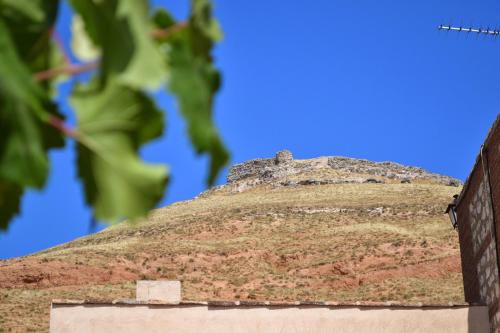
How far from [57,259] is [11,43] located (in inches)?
2029

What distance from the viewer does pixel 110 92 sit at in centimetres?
116

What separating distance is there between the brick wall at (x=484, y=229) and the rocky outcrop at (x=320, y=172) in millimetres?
72152

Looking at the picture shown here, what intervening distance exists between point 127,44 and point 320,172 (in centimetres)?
9661

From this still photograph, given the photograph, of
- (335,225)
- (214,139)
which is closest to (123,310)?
(214,139)

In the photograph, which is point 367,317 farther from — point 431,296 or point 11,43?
point 431,296

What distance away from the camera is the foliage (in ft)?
3.58

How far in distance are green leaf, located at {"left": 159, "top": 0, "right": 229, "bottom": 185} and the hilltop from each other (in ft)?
119

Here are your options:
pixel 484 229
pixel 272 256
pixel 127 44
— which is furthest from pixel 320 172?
pixel 127 44

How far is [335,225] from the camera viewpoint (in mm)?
64625

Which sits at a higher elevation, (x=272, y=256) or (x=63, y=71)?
(x=272, y=256)

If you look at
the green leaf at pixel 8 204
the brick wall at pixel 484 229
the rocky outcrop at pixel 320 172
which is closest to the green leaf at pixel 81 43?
the green leaf at pixel 8 204

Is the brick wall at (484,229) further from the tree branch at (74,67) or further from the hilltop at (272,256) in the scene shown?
the hilltop at (272,256)

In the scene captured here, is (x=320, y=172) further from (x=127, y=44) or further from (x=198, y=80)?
(x=127, y=44)

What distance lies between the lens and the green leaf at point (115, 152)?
113 cm
